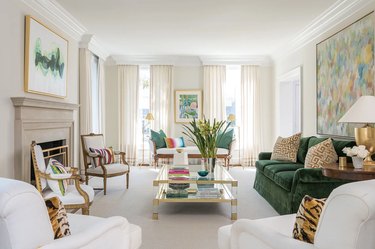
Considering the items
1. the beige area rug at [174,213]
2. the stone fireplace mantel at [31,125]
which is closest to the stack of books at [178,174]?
the beige area rug at [174,213]

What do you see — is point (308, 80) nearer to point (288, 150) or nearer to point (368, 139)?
point (288, 150)

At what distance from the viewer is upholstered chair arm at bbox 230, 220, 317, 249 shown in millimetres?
1504

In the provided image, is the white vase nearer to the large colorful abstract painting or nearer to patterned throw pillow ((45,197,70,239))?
the large colorful abstract painting

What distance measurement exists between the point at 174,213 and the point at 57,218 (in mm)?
2554

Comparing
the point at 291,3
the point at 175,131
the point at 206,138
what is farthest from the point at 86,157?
the point at 291,3

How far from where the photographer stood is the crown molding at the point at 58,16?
4.29 meters

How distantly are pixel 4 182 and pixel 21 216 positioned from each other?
0.61ft

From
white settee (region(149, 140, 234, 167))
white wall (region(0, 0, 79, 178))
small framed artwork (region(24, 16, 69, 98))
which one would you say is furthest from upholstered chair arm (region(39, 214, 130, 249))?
white settee (region(149, 140, 234, 167))

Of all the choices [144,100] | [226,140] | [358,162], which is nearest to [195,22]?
[226,140]

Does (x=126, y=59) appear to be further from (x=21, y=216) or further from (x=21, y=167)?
(x=21, y=216)

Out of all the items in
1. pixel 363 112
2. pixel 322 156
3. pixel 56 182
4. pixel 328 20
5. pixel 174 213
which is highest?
pixel 328 20

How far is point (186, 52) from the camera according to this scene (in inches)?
310

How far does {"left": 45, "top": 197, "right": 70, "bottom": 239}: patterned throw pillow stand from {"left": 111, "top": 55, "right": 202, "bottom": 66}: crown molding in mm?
6760

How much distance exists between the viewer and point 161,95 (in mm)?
8359
